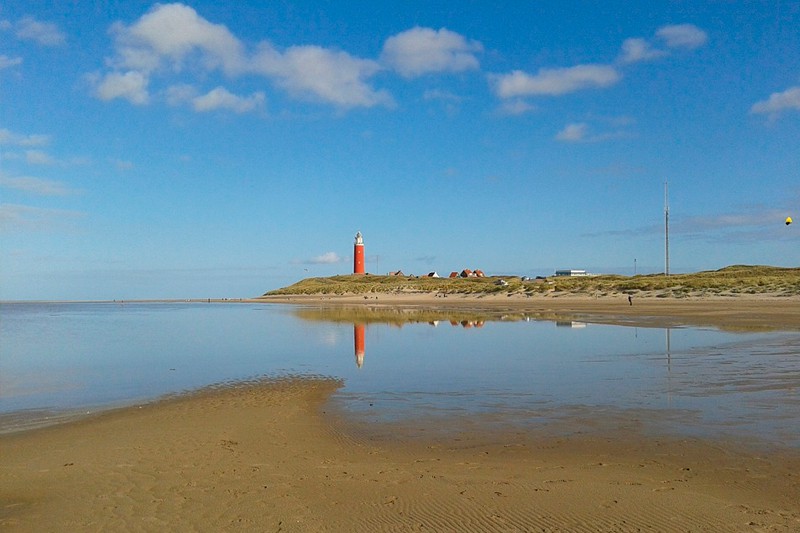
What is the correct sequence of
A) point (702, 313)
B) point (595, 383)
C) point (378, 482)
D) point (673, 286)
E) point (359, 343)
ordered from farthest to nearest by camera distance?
point (673, 286), point (702, 313), point (359, 343), point (595, 383), point (378, 482)

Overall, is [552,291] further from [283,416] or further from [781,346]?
[283,416]

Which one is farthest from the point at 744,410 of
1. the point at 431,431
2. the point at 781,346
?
the point at 781,346

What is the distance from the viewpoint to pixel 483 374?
14797 mm

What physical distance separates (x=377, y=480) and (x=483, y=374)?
8.37 meters

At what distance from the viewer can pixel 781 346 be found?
17609mm

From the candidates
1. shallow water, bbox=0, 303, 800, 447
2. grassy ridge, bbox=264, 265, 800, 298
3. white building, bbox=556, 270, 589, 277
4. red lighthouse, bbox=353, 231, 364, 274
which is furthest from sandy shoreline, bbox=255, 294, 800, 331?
red lighthouse, bbox=353, 231, 364, 274

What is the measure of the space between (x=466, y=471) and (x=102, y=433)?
20.8 ft

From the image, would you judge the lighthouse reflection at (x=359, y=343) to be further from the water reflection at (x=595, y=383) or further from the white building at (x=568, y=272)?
the white building at (x=568, y=272)

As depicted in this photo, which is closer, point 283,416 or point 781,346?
point 283,416

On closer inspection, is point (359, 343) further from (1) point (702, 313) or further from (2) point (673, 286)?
(2) point (673, 286)

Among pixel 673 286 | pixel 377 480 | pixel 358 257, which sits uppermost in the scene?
pixel 358 257

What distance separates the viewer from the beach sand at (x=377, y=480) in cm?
563

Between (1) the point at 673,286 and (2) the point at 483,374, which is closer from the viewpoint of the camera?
(2) the point at 483,374

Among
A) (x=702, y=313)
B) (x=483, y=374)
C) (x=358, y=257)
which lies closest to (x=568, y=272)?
(x=358, y=257)
